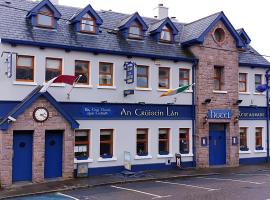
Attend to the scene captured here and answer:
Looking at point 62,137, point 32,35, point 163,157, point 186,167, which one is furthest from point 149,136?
point 32,35

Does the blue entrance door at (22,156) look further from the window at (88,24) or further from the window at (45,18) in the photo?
the window at (88,24)

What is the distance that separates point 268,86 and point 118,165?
12441mm

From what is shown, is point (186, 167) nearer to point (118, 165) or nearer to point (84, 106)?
point (118, 165)

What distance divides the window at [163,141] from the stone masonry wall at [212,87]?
2046mm

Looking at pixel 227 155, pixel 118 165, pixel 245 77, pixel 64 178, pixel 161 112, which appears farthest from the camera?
pixel 245 77

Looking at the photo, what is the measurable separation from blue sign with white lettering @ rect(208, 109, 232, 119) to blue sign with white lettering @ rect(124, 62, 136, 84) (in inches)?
245

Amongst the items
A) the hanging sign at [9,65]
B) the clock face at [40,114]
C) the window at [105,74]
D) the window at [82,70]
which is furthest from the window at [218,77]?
the hanging sign at [9,65]

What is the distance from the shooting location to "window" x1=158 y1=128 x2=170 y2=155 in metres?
25.3

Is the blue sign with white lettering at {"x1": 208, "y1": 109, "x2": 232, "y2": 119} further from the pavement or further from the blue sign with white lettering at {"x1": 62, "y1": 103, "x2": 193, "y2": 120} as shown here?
the pavement

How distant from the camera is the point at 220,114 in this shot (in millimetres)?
26922

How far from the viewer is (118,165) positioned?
2366 centimetres

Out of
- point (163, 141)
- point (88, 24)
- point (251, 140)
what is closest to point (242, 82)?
point (251, 140)

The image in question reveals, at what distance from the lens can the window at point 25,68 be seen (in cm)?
2111

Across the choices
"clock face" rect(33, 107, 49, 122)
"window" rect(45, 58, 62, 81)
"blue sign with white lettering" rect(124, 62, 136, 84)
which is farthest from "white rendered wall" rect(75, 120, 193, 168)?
"window" rect(45, 58, 62, 81)
